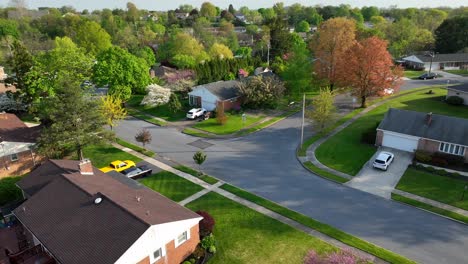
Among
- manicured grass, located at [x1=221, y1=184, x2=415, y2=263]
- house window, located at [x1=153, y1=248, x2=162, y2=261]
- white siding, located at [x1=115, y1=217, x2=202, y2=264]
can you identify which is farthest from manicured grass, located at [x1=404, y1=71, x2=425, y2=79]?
house window, located at [x1=153, y1=248, x2=162, y2=261]

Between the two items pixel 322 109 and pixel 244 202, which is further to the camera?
pixel 322 109

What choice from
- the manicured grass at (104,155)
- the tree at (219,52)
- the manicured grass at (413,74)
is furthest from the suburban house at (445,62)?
the manicured grass at (104,155)

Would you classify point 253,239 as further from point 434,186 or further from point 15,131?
point 15,131

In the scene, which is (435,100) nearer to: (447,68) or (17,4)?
(447,68)

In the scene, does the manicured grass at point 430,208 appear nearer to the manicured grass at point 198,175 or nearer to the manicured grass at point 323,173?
the manicured grass at point 323,173

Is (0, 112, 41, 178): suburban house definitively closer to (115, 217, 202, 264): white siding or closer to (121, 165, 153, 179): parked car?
(121, 165, 153, 179): parked car

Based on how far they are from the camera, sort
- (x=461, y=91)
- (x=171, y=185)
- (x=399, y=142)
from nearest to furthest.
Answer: (x=171, y=185) < (x=399, y=142) < (x=461, y=91)

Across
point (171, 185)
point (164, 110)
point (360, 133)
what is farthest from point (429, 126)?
point (164, 110)
